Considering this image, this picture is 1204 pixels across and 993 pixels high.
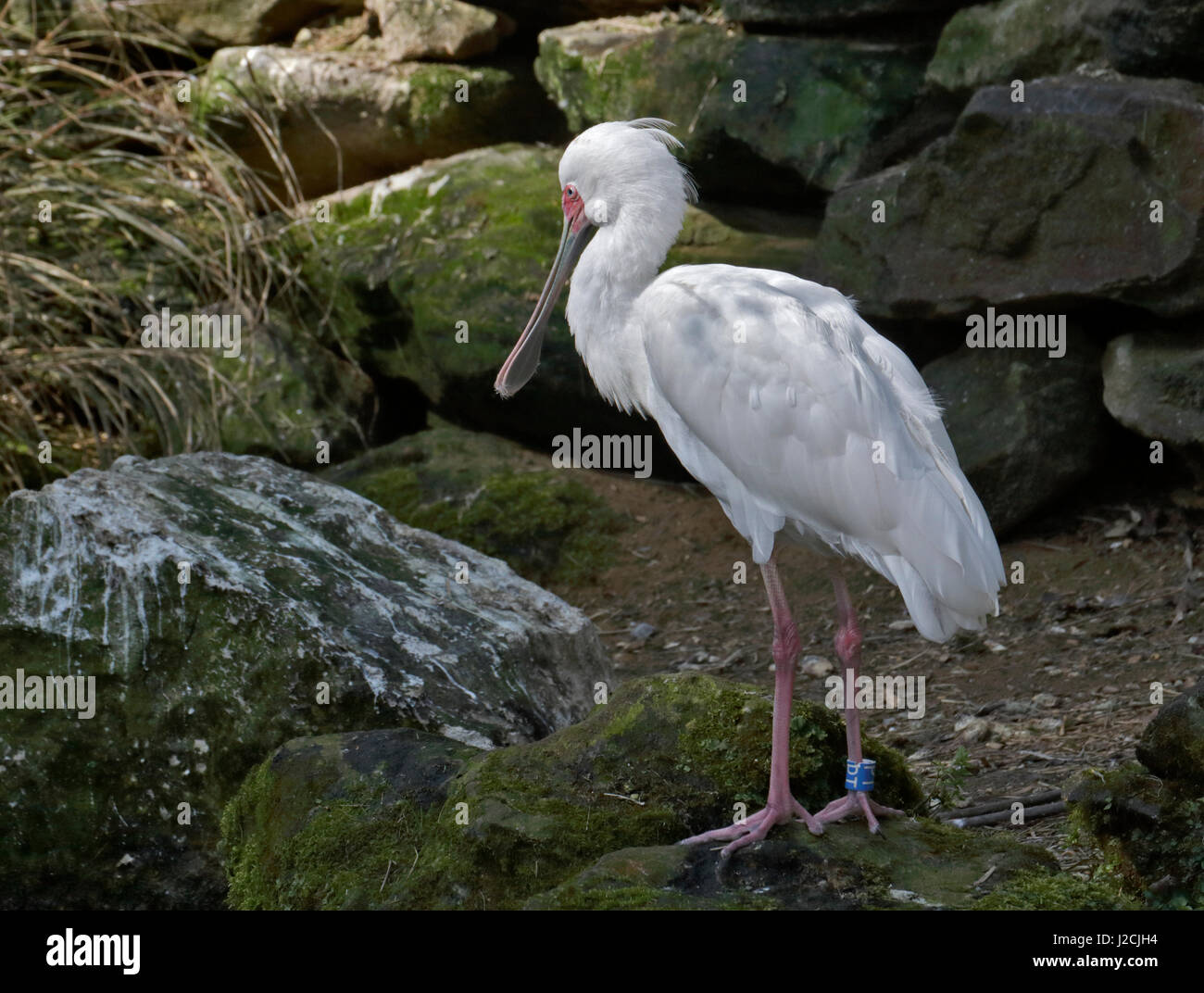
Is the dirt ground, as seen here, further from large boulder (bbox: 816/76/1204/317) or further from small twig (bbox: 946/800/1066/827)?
large boulder (bbox: 816/76/1204/317)

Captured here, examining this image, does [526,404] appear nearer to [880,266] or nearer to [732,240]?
[732,240]

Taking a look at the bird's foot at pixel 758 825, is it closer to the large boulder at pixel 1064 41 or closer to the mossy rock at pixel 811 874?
the mossy rock at pixel 811 874

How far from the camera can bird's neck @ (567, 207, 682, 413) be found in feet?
15.9

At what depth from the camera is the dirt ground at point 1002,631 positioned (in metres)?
5.75

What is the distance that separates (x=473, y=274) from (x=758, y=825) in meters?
6.08

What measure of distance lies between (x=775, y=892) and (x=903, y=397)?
163 cm

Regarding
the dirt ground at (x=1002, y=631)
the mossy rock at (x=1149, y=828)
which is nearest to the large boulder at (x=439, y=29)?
the dirt ground at (x=1002, y=631)

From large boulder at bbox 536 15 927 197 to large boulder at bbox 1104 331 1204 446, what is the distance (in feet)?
6.56

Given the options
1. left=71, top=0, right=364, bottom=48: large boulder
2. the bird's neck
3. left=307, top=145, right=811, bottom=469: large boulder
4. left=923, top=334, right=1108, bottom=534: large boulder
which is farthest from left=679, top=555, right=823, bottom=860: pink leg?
left=71, top=0, right=364, bottom=48: large boulder

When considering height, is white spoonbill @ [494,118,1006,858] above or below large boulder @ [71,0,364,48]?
below

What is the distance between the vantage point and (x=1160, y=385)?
6969 millimetres

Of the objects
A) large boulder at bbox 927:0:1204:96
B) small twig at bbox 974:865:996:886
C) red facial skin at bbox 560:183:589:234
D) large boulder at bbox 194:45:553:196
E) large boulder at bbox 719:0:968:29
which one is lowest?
small twig at bbox 974:865:996:886

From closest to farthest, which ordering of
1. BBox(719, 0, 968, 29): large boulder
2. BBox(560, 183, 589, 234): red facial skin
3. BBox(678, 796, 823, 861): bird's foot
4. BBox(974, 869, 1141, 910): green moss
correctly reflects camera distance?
BBox(974, 869, 1141, 910): green moss
BBox(678, 796, 823, 861): bird's foot
BBox(560, 183, 589, 234): red facial skin
BBox(719, 0, 968, 29): large boulder

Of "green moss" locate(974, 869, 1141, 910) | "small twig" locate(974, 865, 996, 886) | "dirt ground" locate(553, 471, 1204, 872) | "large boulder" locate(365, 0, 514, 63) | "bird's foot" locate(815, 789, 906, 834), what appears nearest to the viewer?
"green moss" locate(974, 869, 1141, 910)
